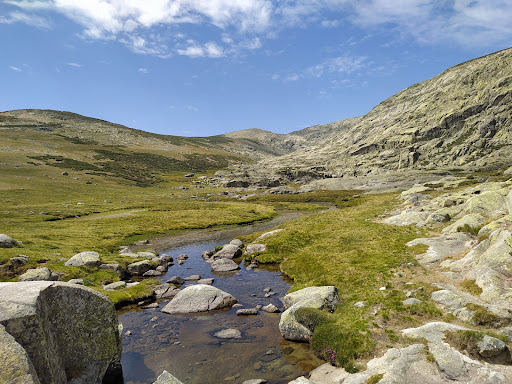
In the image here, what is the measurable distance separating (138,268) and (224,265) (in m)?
11.9

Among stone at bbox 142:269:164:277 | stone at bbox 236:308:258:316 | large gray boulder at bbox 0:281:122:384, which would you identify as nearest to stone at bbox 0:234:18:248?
stone at bbox 142:269:164:277

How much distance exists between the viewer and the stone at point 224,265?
3991 centimetres

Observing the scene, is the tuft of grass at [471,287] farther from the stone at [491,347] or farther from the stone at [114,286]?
the stone at [114,286]

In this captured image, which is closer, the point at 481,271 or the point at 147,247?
the point at 481,271

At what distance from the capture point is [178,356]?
1972 centimetres

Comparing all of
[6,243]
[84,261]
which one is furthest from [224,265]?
[6,243]

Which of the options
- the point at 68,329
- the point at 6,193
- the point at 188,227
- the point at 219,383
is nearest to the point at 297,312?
the point at 219,383

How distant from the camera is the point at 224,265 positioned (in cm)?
4078

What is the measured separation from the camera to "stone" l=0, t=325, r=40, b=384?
885 centimetres

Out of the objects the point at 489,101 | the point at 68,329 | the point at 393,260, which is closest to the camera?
the point at 68,329

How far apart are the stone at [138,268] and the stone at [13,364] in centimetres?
2985

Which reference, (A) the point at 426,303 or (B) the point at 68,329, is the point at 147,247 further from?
(A) the point at 426,303

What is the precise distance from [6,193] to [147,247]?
8993cm

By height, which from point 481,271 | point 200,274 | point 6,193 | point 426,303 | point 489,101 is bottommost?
point 200,274
